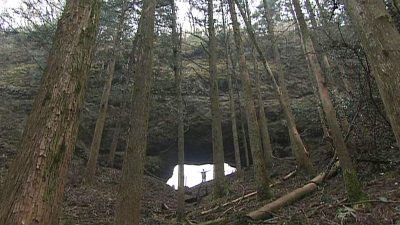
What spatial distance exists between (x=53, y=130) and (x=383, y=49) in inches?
127

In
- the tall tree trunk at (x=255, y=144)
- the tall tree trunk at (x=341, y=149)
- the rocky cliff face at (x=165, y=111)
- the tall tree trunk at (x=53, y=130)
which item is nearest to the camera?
the tall tree trunk at (x=53, y=130)

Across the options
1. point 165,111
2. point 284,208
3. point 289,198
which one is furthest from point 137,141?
point 165,111

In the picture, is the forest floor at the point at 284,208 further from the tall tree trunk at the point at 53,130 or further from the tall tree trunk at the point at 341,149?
the tall tree trunk at the point at 53,130

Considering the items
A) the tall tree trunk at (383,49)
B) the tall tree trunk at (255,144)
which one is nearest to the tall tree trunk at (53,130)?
the tall tree trunk at (383,49)

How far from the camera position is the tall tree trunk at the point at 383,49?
11.1 feet

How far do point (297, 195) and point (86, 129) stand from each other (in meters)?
15.6

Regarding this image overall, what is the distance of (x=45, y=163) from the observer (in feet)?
9.79

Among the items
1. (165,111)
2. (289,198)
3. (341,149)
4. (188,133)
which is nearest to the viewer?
(341,149)

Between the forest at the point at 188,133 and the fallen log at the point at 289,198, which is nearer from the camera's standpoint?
the forest at the point at 188,133

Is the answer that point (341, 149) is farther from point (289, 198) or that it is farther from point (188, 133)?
point (188, 133)

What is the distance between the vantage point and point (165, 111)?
875 inches

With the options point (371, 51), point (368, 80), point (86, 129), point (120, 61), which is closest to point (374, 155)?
point (368, 80)

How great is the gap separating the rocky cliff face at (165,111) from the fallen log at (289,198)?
1032 centimetres

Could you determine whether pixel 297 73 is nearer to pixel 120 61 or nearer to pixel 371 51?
pixel 120 61
